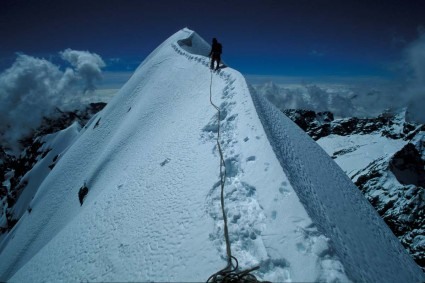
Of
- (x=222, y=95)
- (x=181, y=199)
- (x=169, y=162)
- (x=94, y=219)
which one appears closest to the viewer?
(x=181, y=199)

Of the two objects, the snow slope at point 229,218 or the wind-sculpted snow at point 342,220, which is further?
the wind-sculpted snow at point 342,220

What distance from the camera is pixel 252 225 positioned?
444cm

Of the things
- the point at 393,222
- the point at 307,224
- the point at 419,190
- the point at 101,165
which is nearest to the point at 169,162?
the point at 307,224

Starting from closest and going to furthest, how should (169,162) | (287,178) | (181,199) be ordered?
1. (287,178)
2. (181,199)
3. (169,162)

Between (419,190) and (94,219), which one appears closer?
(94,219)

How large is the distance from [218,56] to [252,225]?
39.6 feet

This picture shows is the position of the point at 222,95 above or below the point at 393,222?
above

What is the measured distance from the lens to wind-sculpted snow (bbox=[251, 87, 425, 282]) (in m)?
4.78

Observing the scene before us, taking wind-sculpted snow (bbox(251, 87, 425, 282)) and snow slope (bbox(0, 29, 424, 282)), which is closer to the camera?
snow slope (bbox(0, 29, 424, 282))

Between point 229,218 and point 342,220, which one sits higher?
point 229,218

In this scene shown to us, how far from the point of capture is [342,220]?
19.9 feet

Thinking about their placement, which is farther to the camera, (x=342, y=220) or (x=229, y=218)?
(x=342, y=220)

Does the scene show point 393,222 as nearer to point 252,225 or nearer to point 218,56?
point 218,56

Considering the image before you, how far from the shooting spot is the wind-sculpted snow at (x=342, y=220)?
4777mm
